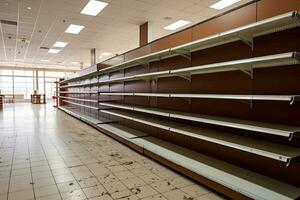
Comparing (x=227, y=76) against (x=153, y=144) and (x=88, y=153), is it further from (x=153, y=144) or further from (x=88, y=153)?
(x=88, y=153)

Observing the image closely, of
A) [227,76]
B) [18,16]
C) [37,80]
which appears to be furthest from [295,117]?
[37,80]

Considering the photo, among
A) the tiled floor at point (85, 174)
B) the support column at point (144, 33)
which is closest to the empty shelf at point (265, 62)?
the tiled floor at point (85, 174)

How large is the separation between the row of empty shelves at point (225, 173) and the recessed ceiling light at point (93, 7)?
14.1 feet

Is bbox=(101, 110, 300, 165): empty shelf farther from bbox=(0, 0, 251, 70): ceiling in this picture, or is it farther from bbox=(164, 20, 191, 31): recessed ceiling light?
bbox=(164, 20, 191, 31): recessed ceiling light

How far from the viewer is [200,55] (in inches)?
123

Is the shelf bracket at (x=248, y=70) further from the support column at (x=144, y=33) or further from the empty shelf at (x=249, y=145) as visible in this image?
the support column at (x=144, y=33)

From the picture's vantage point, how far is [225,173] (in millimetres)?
2383

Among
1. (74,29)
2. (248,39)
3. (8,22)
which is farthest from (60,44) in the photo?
(248,39)

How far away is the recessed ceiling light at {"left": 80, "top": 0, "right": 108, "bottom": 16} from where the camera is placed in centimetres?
604

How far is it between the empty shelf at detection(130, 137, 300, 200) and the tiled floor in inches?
8.5

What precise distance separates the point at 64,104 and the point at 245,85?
13.0 meters

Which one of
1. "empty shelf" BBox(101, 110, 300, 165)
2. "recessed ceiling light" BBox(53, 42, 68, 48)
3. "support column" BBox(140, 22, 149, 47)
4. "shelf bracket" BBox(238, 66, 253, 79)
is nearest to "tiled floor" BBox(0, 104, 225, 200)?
"empty shelf" BBox(101, 110, 300, 165)

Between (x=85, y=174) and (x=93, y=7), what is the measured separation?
510cm

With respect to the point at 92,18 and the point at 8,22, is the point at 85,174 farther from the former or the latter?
the point at 8,22
